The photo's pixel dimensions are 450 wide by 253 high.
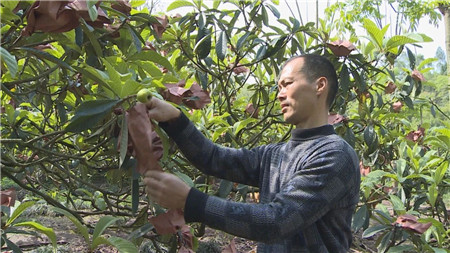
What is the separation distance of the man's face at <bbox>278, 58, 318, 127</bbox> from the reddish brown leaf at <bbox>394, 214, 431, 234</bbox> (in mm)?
1100

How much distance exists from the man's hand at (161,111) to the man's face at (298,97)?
33 cm

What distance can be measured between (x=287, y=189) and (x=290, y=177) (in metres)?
0.16

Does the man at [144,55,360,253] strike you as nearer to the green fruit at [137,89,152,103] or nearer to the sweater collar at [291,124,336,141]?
the sweater collar at [291,124,336,141]

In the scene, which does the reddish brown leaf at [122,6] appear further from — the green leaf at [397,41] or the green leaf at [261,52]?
the green leaf at [397,41]

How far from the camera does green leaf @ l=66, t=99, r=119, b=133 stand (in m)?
1.05

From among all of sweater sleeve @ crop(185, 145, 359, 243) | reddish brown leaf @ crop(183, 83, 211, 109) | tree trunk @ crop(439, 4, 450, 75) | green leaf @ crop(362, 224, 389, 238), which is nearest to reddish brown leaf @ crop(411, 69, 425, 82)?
green leaf @ crop(362, 224, 389, 238)

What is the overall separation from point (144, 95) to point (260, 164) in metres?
0.72

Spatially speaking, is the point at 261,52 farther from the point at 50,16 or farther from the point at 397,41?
the point at 50,16

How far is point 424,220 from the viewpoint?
2.35 meters

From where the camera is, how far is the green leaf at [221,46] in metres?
2.03

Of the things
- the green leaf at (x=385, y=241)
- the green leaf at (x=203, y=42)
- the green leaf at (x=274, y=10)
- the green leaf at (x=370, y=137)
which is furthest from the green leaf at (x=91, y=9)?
the green leaf at (x=385, y=241)

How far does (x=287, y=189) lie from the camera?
1258mm

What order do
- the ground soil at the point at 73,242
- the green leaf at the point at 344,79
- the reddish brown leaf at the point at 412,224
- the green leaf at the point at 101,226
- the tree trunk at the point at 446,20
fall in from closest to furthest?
the green leaf at the point at 101,226 < the green leaf at the point at 344,79 < the reddish brown leaf at the point at 412,224 < the ground soil at the point at 73,242 < the tree trunk at the point at 446,20

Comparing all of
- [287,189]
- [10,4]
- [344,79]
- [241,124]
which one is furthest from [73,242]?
[10,4]
